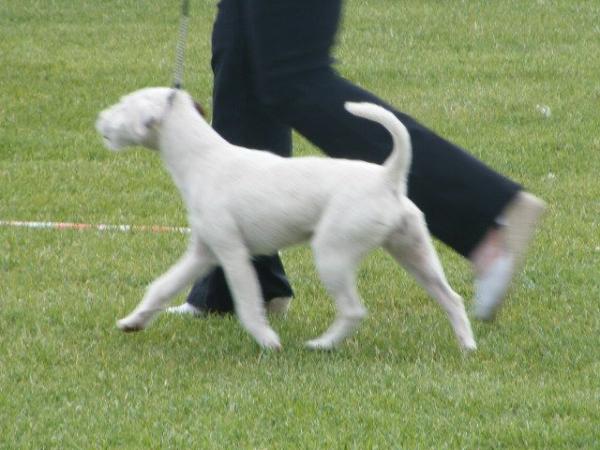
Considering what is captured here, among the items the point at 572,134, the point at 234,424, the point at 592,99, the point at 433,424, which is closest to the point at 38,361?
the point at 234,424

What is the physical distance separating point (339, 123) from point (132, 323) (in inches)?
41.3

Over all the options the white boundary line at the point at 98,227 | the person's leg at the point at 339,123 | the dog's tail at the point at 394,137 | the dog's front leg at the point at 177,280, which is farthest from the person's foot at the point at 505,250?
the white boundary line at the point at 98,227

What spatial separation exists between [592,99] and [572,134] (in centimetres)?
101

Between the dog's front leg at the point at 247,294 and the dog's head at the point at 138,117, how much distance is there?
20.2 inches

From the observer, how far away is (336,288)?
4.67 meters

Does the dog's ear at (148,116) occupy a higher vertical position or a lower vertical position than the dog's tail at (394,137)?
lower

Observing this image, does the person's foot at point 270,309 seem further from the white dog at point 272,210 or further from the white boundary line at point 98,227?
the white boundary line at point 98,227

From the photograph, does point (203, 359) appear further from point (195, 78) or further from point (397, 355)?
point (195, 78)

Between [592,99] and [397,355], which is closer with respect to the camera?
[397,355]

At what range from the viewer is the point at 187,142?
192 inches

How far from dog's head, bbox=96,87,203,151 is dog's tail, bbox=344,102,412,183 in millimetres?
703

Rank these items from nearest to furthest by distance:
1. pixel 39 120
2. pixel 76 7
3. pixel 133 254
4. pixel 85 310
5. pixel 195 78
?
pixel 85 310
pixel 133 254
pixel 39 120
pixel 195 78
pixel 76 7

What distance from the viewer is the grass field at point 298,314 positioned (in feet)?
13.5

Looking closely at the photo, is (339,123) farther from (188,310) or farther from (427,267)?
(188,310)
